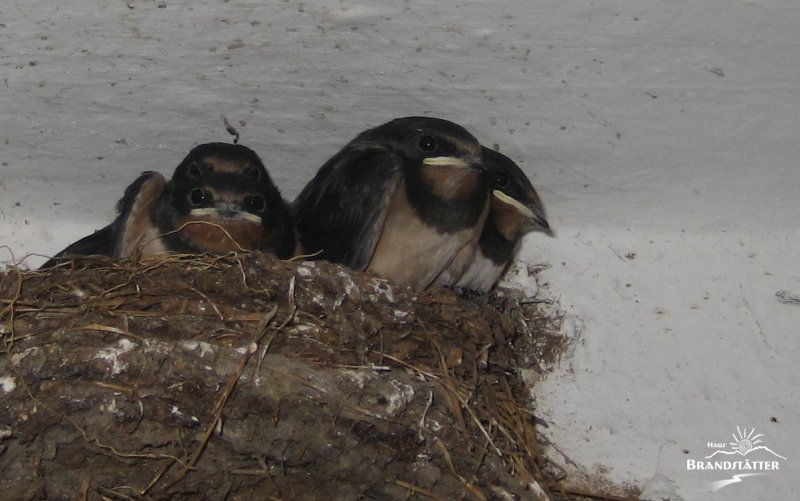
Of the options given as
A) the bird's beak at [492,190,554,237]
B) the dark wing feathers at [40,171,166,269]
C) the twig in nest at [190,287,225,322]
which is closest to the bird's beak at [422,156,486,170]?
the bird's beak at [492,190,554,237]

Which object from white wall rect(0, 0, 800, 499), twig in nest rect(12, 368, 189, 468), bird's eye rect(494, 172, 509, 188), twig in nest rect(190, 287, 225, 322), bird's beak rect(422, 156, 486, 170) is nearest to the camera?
twig in nest rect(12, 368, 189, 468)

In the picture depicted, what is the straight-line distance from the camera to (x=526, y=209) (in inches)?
141

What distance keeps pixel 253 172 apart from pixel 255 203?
0.13 m

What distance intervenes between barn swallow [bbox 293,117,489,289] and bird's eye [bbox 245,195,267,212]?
7.6 inches

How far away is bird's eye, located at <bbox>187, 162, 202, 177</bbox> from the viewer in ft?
11.3

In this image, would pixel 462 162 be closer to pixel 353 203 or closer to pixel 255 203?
pixel 353 203

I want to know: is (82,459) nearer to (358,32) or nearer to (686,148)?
(358,32)

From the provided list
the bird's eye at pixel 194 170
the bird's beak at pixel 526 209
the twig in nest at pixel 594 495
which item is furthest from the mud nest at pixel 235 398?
the bird's beak at pixel 526 209

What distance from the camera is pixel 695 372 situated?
3.59 m

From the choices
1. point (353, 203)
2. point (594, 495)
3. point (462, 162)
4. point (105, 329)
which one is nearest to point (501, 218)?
point (462, 162)

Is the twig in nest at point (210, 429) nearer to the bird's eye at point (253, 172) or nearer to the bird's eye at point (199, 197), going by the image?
the bird's eye at point (199, 197)

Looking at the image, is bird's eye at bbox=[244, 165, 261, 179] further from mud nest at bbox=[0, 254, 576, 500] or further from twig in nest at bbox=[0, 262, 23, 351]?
twig in nest at bbox=[0, 262, 23, 351]

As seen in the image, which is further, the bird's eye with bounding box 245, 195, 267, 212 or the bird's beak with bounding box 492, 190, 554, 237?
the bird's beak with bounding box 492, 190, 554, 237

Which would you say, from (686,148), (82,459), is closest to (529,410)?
(686,148)
